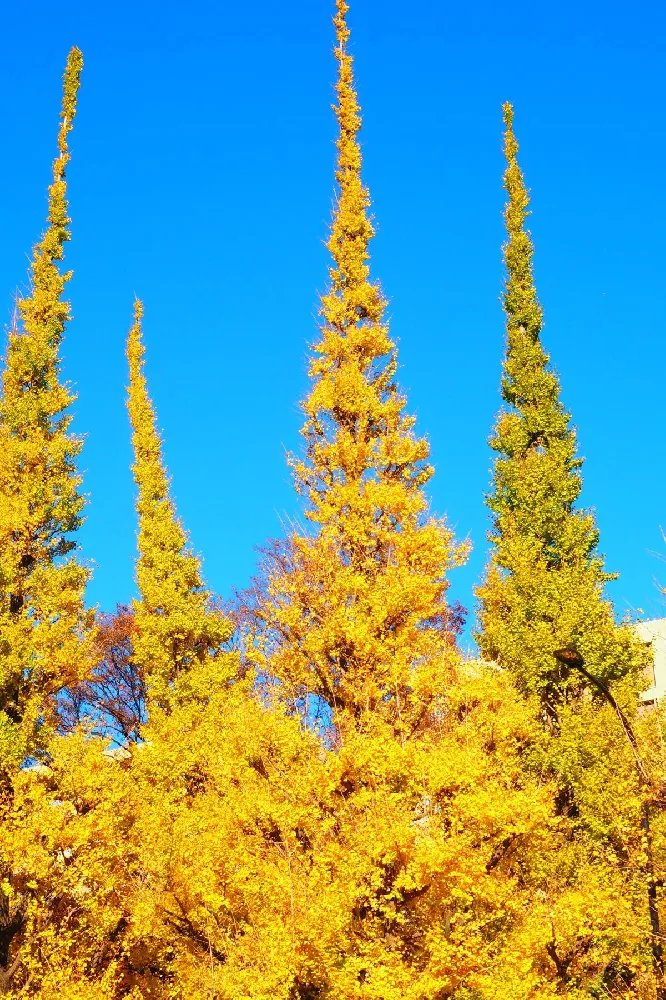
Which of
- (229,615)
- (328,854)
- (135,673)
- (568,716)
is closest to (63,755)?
(328,854)

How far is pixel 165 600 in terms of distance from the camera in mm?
21281

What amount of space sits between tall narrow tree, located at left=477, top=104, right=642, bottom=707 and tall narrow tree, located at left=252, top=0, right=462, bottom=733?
4301mm

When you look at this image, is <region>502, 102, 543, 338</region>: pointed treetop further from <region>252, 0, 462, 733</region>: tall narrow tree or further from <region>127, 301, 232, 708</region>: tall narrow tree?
<region>127, 301, 232, 708</region>: tall narrow tree

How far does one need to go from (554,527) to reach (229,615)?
17171 millimetres

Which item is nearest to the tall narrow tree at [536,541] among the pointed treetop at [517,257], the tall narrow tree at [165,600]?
the pointed treetop at [517,257]

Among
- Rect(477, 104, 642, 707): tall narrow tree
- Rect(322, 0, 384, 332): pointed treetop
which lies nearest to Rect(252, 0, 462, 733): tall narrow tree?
Rect(322, 0, 384, 332): pointed treetop

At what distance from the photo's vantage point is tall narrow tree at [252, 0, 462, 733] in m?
11.7

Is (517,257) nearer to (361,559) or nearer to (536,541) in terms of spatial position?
(536,541)

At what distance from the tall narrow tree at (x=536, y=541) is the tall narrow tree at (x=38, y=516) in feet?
28.3

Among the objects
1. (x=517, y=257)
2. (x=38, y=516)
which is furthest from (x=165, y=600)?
(x=517, y=257)

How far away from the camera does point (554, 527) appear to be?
18.2 m

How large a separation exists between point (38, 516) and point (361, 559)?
22.2 feet

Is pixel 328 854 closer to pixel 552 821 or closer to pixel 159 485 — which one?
pixel 552 821

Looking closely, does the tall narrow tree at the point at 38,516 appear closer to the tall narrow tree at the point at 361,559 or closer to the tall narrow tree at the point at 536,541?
the tall narrow tree at the point at 361,559
